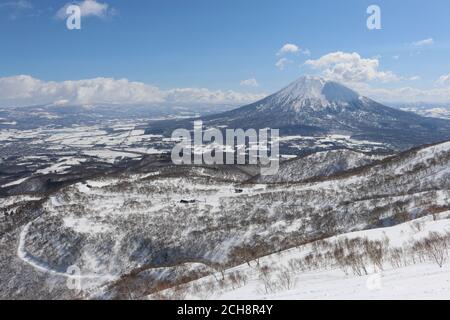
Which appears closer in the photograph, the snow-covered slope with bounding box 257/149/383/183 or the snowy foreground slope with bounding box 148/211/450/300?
the snowy foreground slope with bounding box 148/211/450/300

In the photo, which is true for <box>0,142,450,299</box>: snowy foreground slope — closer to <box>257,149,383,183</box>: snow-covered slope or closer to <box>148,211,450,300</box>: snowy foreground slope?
<box>148,211,450,300</box>: snowy foreground slope

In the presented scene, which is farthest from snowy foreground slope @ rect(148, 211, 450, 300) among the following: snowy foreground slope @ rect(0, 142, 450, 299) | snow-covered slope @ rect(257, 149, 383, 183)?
snow-covered slope @ rect(257, 149, 383, 183)

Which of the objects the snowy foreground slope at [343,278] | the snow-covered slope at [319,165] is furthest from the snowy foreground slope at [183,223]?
the snow-covered slope at [319,165]

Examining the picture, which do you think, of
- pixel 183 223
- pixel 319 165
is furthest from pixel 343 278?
pixel 319 165

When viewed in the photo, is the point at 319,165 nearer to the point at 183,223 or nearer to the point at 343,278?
the point at 183,223

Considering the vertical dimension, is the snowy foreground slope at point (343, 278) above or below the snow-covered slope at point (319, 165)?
above

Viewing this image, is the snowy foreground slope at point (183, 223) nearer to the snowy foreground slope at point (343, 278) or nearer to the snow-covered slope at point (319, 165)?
the snowy foreground slope at point (343, 278)

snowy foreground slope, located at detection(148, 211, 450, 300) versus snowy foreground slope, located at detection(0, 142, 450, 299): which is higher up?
snowy foreground slope, located at detection(148, 211, 450, 300)
